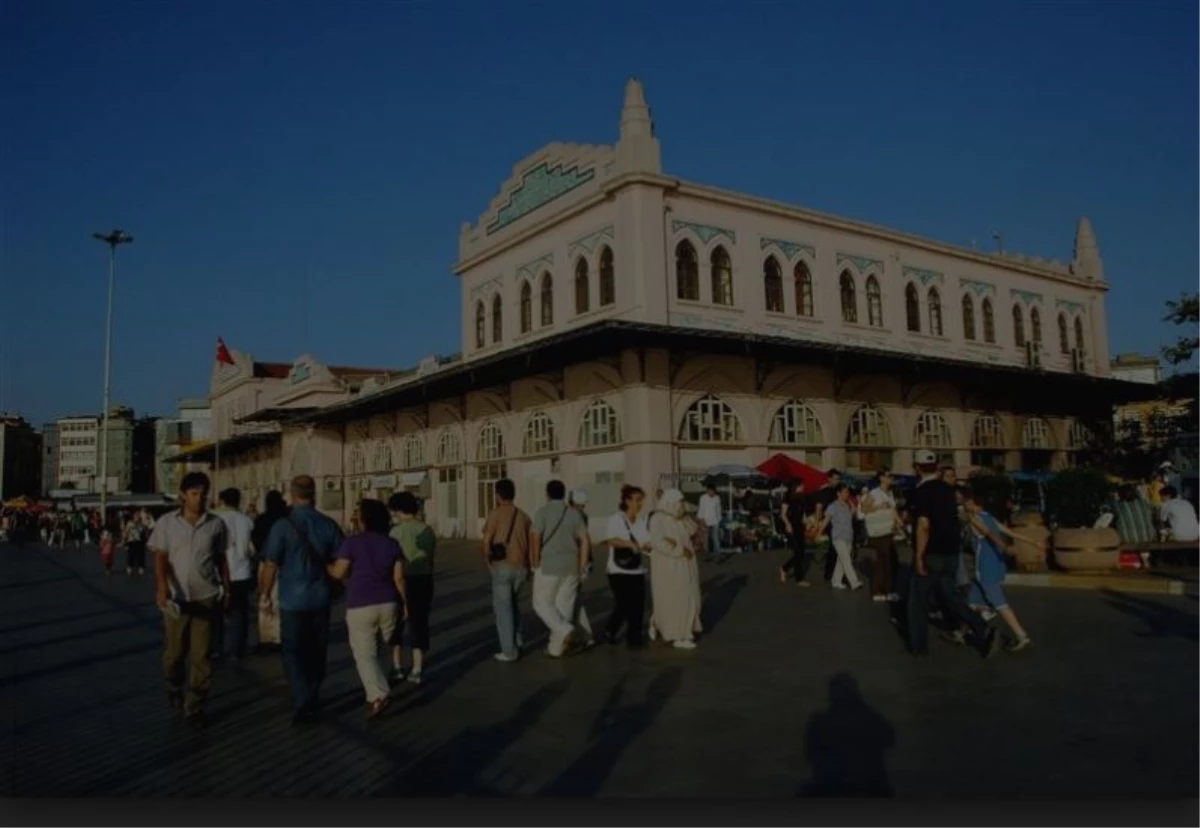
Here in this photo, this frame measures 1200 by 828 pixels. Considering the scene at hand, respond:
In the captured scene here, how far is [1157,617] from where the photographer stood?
10.3 metres

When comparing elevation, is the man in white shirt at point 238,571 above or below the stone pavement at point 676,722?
above

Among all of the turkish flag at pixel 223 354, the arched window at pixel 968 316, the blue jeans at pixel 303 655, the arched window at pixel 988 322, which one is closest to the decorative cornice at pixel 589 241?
the arched window at pixel 968 316

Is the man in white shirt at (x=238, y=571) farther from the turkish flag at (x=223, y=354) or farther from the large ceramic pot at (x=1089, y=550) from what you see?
the turkish flag at (x=223, y=354)

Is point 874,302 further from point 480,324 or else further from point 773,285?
point 480,324

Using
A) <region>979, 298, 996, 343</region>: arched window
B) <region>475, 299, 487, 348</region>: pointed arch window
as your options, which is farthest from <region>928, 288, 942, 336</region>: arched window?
<region>475, 299, 487, 348</region>: pointed arch window

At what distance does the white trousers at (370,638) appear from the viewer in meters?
6.79

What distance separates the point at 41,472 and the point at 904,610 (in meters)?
149

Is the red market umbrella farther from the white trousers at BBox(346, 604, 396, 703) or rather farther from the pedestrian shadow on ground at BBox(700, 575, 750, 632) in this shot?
the white trousers at BBox(346, 604, 396, 703)

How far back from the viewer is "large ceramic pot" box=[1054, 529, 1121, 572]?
13.8 meters

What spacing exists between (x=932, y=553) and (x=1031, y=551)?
7102 mm

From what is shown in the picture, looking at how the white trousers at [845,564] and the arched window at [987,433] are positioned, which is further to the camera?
the arched window at [987,433]

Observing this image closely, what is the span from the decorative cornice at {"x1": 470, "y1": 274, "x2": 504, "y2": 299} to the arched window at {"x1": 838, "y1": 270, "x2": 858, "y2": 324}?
1085 cm

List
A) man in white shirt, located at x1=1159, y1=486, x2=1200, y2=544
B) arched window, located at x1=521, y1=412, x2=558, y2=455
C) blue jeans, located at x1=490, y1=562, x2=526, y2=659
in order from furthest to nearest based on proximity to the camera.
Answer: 1. arched window, located at x1=521, y1=412, x2=558, y2=455
2. man in white shirt, located at x1=1159, y1=486, x2=1200, y2=544
3. blue jeans, located at x1=490, y1=562, x2=526, y2=659

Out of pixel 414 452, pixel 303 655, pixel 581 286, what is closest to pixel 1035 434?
pixel 581 286
